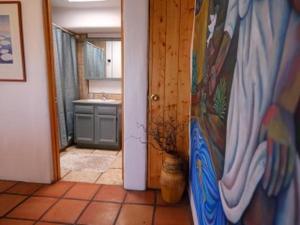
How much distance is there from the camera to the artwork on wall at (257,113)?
19.2 inches

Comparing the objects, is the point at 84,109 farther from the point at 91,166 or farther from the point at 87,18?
the point at 87,18

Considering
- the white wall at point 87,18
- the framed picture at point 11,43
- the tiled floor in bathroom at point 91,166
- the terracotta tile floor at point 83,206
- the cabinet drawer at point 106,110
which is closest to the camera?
the terracotta tile floor at point 83,206

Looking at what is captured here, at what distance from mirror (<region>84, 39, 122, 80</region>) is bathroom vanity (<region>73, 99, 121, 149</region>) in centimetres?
60

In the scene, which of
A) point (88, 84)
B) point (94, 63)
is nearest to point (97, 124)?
point (88, 84)

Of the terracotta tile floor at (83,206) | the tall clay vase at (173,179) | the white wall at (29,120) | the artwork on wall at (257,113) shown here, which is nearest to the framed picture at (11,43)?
the white wall at (29,120)

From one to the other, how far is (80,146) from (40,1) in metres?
2.38

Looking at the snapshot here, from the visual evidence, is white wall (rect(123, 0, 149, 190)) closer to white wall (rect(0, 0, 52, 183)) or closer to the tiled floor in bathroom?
the tiled floor in bathroom

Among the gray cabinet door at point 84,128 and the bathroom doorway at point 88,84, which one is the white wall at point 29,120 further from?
the gray cabinet door at point 84,128

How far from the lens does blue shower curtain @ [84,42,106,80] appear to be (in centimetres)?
403

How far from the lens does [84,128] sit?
383 centimetres

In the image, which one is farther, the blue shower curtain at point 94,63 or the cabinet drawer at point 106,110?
the blue shower curtain at point 94,63

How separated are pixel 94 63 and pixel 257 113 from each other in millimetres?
3789

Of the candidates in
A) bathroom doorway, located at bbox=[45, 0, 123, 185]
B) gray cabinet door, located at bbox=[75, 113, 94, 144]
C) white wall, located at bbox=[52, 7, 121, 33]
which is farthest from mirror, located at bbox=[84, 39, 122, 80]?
gray cabinet door, located at bbox=[75, 113, 94, 144]

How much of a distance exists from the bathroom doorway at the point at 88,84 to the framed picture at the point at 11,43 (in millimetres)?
689
